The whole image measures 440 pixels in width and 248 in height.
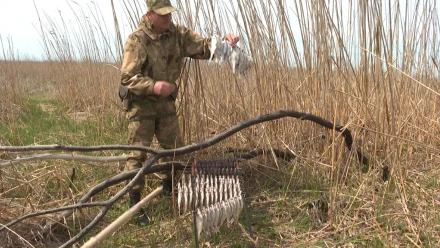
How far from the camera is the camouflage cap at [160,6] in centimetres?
180

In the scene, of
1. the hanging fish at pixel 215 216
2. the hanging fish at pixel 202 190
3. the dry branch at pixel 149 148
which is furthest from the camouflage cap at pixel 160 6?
the hanging fish at pixel 215 216

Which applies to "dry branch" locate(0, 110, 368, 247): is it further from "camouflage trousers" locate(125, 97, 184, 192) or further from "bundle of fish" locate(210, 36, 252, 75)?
"camouflage trousers" locate(125, 97, 184, 192)

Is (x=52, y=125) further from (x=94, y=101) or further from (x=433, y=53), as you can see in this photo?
(x=433, y=53)

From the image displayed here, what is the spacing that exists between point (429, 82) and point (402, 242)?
137 cm

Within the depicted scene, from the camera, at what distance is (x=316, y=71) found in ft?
6.38

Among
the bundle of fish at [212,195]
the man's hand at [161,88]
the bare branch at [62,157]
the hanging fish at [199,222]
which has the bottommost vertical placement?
the hanging fish at [199,222]

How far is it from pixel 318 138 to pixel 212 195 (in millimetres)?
833

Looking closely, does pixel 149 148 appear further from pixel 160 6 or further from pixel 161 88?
pixel 160 6

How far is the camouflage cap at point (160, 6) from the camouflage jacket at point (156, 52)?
0.47ft

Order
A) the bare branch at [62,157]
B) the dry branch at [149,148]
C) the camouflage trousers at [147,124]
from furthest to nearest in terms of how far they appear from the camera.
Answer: the camouflage trousers at [147,124] < the bare branch at [62,157] < the dry branch at [149,148]

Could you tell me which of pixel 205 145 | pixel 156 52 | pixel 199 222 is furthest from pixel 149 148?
pixel 156 52

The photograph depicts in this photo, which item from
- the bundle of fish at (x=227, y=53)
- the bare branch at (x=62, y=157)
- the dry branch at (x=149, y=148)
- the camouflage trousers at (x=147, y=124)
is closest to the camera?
the dry branch at (x=149, y=148)

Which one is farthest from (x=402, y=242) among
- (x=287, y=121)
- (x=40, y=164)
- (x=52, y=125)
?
(x=52, y=125)

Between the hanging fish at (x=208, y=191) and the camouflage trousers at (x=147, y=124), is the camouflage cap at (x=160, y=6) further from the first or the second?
the hanging fish at (x=208, y=191)
